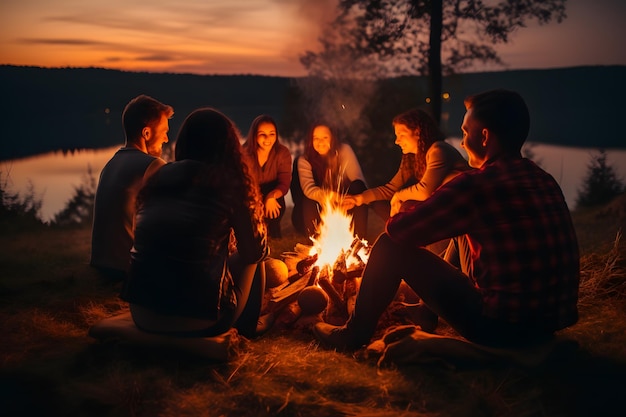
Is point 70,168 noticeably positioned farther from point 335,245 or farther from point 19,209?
point 335,245

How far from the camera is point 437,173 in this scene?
5809mm

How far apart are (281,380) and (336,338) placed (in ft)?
2.07

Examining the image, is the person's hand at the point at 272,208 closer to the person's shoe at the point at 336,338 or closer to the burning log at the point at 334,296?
the burning log at the point at 334,296

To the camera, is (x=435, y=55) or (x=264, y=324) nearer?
(x=264, y=324)

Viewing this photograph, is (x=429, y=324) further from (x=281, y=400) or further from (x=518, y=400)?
(x=281, y=400)

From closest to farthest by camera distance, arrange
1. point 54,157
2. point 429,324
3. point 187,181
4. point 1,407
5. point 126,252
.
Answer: point 1,407, point 187,181, point 429,324, point 126,252, point 54,157

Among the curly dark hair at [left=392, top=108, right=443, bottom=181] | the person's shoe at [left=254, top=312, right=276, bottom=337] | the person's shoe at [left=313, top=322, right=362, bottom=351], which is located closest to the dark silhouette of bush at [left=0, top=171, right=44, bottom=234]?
the person's shoe at [left=254, top=312, right=276, bottom=337]

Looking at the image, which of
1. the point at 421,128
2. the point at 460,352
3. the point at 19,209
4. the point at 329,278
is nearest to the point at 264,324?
the point at 329,278

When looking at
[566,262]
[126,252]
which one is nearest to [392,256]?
[566,262]

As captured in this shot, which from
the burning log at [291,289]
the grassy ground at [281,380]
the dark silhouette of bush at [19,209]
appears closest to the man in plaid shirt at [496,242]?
the grassy ground at [281,380]

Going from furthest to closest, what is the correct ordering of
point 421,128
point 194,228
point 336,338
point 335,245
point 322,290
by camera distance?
point 421,128 < point 335,245 < point 322,290 < point 336,338 < point 194,228

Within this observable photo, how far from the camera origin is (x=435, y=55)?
1266 cm

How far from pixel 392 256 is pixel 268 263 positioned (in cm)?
240

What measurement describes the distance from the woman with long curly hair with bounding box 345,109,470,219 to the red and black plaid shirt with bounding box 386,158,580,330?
225cm
